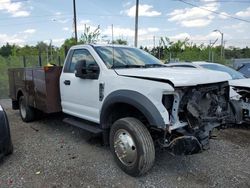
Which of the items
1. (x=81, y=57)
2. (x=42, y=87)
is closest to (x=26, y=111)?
(x=42, y=87)

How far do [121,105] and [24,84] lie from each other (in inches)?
146

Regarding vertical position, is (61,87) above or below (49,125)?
above

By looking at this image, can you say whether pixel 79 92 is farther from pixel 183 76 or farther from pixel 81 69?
pixel 183 76

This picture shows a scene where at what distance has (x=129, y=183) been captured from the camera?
3.87m

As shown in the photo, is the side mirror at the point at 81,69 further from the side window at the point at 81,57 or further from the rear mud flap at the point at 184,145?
the rear mud flap at the point at 184,145

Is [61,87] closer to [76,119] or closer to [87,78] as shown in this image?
[76,119]

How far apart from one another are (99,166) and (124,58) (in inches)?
77.8

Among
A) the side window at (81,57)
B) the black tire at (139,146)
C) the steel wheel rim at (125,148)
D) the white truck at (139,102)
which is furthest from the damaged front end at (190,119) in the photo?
the side window at (81,57)

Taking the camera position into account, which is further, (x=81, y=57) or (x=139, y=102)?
(x=81, y=57)

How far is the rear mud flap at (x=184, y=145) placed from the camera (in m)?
3.64

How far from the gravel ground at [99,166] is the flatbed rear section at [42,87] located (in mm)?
764

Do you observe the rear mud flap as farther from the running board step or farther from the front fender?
the running board step

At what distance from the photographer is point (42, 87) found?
19.5 ft

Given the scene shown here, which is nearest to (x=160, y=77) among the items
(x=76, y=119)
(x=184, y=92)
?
(x=184, y=92)
